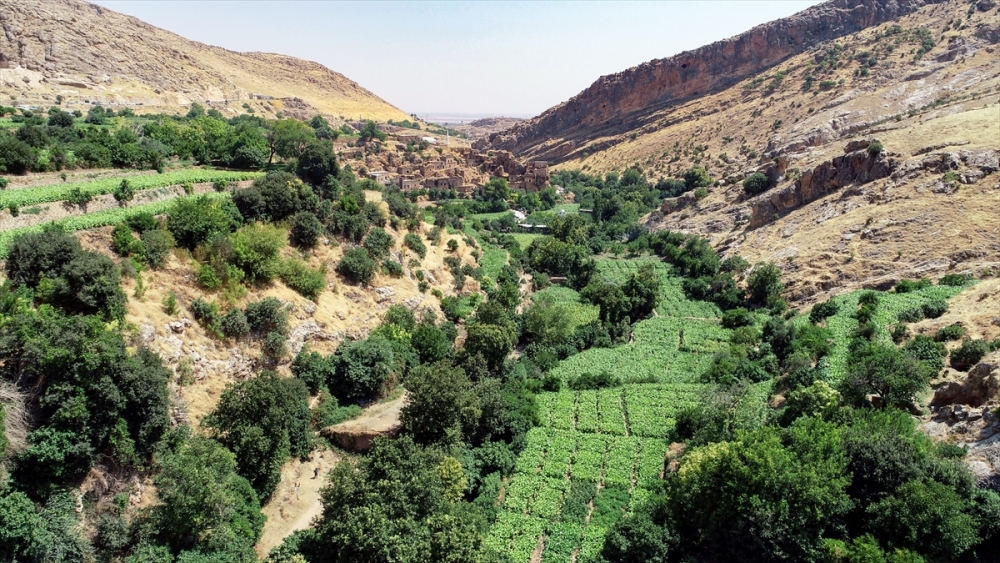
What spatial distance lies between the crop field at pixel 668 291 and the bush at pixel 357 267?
75.2ft

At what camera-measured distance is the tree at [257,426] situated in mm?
21562

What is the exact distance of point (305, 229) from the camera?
3394cm

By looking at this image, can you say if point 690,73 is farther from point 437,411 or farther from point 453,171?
point 437,411

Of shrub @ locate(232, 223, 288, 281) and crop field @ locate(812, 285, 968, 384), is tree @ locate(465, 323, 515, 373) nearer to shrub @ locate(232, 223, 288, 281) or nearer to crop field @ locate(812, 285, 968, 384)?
shrub @ locate(232, 223, 288, 281)

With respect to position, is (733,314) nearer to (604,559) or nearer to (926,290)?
(926,290)

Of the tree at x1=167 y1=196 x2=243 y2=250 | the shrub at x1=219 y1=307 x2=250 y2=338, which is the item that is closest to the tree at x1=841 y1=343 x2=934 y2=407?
the shrub at x1=219 y1=307 x2=250 y2=338

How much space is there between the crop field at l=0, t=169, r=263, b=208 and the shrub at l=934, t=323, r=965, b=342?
4125cm

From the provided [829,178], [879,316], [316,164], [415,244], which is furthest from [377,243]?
[829,178]

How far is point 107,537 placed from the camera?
57.7 feet

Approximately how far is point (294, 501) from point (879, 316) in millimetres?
31554

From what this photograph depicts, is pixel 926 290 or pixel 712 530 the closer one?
pixel 712 530

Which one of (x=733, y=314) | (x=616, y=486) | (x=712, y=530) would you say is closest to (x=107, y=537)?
(x=616, y=486)

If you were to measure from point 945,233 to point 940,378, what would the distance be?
1978 centimetres

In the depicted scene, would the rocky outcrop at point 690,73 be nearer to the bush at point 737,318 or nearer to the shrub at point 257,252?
the bush at point 737,318
